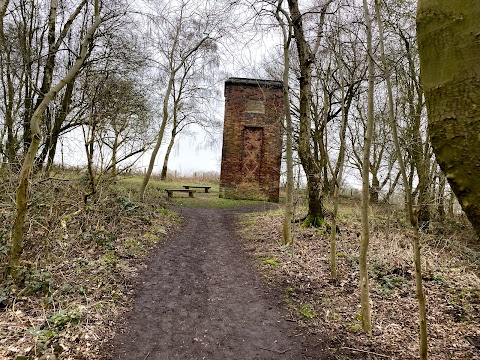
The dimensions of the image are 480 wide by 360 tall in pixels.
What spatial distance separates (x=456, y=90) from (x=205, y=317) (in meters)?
4.43

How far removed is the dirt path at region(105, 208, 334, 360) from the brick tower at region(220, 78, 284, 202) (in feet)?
31.2

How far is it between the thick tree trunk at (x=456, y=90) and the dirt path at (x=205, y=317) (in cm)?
345

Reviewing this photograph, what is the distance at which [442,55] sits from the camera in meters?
1.09

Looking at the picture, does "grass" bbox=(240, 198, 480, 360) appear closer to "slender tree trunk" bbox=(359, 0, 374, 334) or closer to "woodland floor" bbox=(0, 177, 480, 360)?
"woodland floor" bbox=(0, 177, 480, 360)

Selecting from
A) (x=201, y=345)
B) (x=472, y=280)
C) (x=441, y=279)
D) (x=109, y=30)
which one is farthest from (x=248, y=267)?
(x=109, y=30)

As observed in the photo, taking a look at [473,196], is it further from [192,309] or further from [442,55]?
[192,309]

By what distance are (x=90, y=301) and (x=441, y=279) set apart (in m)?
5.89

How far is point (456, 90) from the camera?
3.43ft

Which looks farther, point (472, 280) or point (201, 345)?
point (472, 280)

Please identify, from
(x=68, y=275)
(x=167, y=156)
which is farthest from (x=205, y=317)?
(x=167, y=156)

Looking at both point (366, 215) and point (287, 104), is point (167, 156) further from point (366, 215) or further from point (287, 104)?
point (366, 215)

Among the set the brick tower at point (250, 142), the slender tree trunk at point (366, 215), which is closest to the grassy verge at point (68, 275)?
the slender tree trunk at point (366, 215)

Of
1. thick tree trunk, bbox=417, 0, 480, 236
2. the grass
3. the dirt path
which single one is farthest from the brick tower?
thick tree trunk, bbox=417, 0, 480, 236

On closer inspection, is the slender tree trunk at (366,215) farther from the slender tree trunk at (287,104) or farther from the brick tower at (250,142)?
the brick tower at (250,142)
